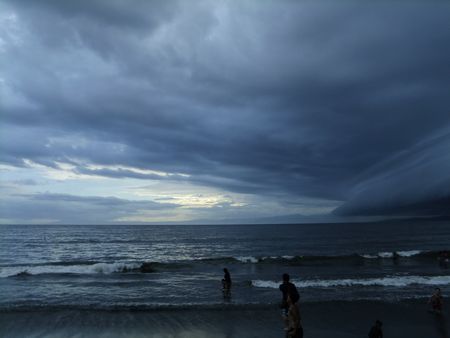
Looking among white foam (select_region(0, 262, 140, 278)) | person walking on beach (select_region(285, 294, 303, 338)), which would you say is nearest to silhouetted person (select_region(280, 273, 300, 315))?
person walking on beach (select_region(285, 294, 303, 338))

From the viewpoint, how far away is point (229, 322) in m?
17.4

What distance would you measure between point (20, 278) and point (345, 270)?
3148 centimetres

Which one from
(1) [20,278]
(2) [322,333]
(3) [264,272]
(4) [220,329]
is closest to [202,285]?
(3) [264,272]

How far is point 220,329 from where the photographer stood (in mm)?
16250

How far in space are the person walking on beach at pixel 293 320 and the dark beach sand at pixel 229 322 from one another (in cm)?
528

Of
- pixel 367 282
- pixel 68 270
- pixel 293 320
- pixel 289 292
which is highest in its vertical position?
pixel 289 292

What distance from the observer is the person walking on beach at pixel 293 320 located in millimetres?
10211

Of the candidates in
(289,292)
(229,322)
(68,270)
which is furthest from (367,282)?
(68,270)

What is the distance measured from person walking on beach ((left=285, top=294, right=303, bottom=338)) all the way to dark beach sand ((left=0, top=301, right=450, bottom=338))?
5282mm

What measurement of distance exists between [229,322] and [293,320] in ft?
26.5

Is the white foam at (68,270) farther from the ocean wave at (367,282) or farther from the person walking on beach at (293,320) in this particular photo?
the person walking on beach at (293,320)

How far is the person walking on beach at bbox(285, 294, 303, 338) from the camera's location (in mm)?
10211

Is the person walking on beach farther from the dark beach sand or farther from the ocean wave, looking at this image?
the ocean wave

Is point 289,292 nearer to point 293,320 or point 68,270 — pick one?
point 293,320
